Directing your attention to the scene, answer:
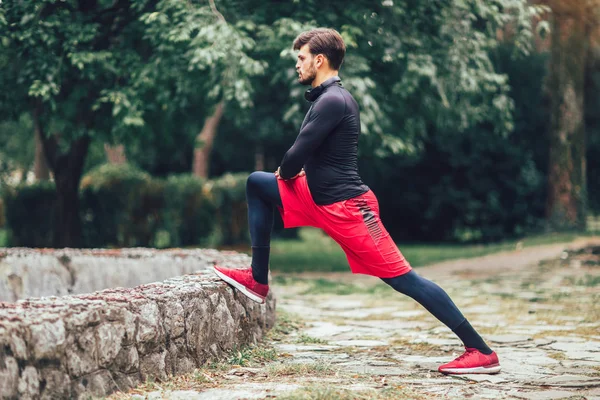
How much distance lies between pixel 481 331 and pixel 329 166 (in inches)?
112

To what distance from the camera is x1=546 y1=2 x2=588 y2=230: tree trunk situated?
57.1 ft

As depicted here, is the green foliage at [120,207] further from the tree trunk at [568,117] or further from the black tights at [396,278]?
the black tights at [396,278]

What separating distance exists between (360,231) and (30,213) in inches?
536

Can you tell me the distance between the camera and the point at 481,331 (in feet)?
23.4

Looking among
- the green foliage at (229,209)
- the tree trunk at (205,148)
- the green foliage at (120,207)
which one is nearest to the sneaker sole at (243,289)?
the green foliage at (120,207)

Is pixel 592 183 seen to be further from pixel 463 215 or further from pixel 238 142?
pixel 238 142

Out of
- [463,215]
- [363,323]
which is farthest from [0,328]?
[463,215]

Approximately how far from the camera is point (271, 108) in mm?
19031

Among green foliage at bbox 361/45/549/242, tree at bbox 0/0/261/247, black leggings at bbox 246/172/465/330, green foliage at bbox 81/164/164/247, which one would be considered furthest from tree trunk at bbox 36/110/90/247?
black leggings at bbox 246/172/465/330

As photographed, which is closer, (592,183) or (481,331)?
(481,331)

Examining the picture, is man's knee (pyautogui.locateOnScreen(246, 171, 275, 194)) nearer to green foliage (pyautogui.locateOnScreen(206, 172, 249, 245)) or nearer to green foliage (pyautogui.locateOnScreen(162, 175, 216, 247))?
green foliage (pyautogui.locateOnScreen(162, 175, 216, 247))

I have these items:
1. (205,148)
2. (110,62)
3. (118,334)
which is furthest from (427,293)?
(205,148)

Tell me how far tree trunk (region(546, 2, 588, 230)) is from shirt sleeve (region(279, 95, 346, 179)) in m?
13.6

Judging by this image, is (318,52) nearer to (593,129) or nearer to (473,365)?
(473,365)
